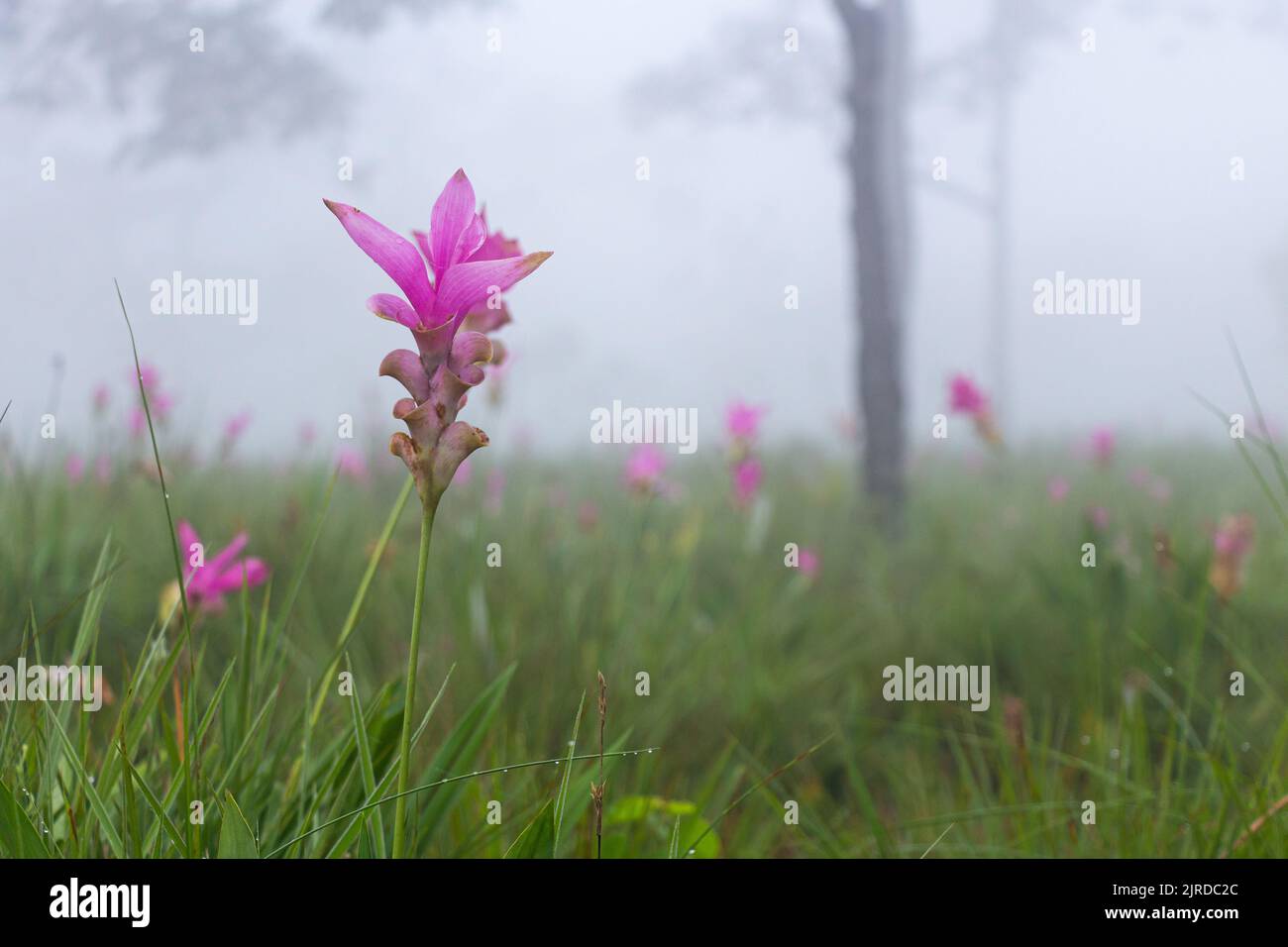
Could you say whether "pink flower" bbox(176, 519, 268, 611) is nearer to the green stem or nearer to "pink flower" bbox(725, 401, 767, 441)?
Answer: the green stem

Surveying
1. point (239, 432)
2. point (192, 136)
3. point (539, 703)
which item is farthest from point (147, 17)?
point (539, 703)

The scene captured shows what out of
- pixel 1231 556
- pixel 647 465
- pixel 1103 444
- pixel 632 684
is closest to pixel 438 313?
pixel 632 684

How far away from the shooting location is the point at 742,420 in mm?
2297

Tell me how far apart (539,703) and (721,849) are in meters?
0.46

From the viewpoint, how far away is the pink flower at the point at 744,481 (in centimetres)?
233

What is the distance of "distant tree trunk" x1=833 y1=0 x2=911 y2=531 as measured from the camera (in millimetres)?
3139

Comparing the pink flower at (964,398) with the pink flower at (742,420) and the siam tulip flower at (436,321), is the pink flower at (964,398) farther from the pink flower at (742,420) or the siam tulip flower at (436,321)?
the siam tulip flower at (436,321)

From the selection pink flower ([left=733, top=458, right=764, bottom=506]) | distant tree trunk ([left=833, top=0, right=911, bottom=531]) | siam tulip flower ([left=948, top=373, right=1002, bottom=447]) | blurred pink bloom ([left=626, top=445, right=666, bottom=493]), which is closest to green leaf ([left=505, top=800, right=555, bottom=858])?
blurred pink bloom ([left=626, top=445, right=666, bottom=493])

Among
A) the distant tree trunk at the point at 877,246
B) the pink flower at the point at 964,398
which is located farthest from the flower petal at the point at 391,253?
the distant tree trunk at the point at 877,246

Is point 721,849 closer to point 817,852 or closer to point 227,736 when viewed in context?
point 817,852

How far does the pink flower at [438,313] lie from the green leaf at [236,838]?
0.24 m

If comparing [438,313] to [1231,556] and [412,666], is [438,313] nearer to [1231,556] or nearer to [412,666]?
[412,666]

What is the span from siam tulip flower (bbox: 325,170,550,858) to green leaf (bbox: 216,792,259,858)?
0.40 ft
